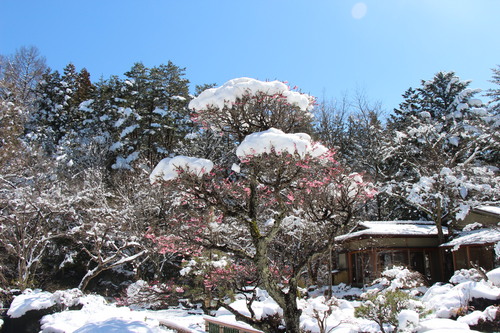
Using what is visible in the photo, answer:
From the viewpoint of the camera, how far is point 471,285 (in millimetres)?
10375

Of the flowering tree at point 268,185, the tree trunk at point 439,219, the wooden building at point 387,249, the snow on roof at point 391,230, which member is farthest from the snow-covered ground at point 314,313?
the tree trunk at point 439,219

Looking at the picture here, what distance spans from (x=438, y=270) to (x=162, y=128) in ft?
64.7

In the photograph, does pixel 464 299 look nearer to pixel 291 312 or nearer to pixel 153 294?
pixel 291 312

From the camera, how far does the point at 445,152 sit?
22.1 metres

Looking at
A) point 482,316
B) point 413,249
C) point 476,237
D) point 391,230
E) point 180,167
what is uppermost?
point 180,167

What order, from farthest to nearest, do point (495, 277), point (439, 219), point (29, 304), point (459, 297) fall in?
point (439, 219) < point (495, 277) < point (459, 297) < point (29, 304)

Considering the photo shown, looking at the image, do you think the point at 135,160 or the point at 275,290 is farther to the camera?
the point at 135,160

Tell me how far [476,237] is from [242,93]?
16.0 metres

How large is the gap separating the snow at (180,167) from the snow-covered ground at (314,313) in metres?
3.11

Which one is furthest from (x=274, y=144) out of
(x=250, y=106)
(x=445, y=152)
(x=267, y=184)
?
(x=445, y=152)

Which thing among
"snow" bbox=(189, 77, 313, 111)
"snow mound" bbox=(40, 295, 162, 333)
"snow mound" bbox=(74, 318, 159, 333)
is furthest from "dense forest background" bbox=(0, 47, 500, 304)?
"snow" bbox=(189, 77, 313, 111)

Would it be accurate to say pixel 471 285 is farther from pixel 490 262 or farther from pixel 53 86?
pixel 53 86

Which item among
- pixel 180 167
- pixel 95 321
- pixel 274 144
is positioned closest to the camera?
pixel 274 144

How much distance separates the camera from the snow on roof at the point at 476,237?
53.0ft
